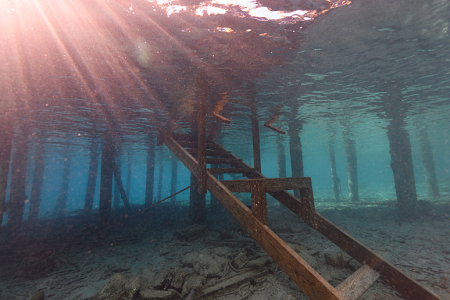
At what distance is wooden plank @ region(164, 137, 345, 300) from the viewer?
7.99ft

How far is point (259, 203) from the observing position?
355cm

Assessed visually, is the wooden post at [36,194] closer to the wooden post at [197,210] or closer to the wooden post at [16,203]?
the wooden post at [16,203]

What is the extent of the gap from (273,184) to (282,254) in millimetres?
1298

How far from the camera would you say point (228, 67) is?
24.3 feet

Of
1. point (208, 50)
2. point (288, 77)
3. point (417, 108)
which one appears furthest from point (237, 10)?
point (417, 108)

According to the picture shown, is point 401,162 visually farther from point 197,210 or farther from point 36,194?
point 36,194

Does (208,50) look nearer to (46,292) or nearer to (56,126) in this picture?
(46,292)

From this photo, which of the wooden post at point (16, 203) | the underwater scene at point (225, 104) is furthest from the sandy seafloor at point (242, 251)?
the wooden post at point (16, 203)

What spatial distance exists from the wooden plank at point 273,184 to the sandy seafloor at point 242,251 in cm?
289

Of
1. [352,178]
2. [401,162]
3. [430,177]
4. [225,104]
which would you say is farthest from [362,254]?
[430,177]

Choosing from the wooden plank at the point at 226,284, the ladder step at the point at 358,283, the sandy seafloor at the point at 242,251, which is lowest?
the sandy seafloor at the point at 242,251

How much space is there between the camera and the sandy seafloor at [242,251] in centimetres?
529

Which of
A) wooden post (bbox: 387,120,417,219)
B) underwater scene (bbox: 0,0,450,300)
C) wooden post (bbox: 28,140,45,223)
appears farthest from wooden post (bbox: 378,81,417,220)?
wooden post (bbox: 28,140,45,223)

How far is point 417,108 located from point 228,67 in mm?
16465
